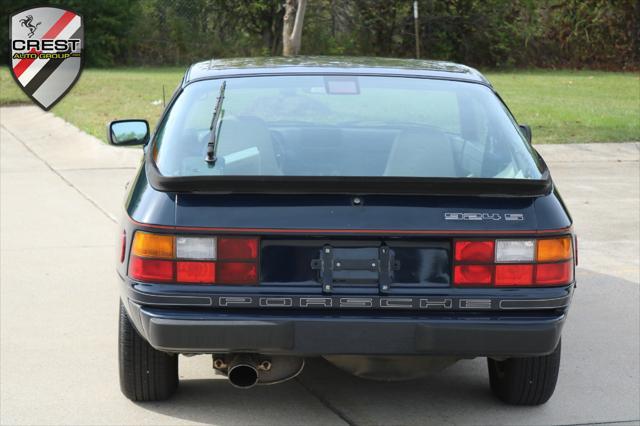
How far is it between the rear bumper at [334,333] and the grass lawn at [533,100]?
33.6 feet

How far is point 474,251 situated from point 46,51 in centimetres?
1963

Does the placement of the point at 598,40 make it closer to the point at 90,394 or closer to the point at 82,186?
the point at 82,186

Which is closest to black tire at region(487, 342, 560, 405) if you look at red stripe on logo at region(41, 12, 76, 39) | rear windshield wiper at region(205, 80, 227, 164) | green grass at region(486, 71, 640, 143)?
rear windshield wiper at region(205, 80, 227, 164)

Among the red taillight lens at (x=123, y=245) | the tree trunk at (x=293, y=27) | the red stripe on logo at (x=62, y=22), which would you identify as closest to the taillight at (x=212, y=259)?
the red taillight lens at (x=123, y=245)

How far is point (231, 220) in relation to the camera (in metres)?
4.07

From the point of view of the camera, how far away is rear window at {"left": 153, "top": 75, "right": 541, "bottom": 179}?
14.8 feet

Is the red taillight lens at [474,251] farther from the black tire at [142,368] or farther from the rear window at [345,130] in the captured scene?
the black tire at [142,368]

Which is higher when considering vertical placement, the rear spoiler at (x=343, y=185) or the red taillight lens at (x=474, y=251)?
the rear spoiler at (x=343, y=185)

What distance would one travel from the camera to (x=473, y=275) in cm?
414

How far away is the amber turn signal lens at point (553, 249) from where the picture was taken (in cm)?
418

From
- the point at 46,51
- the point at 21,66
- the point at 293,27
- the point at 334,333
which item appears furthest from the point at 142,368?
the point at 21,66

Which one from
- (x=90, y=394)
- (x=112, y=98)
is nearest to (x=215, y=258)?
(x=90, y=394)

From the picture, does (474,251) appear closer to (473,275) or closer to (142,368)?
(473,275)

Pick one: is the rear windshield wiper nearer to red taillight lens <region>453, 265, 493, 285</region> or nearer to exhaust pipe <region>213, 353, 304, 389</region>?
exhaust pipe <region>213, 353, 304, 389</region>
